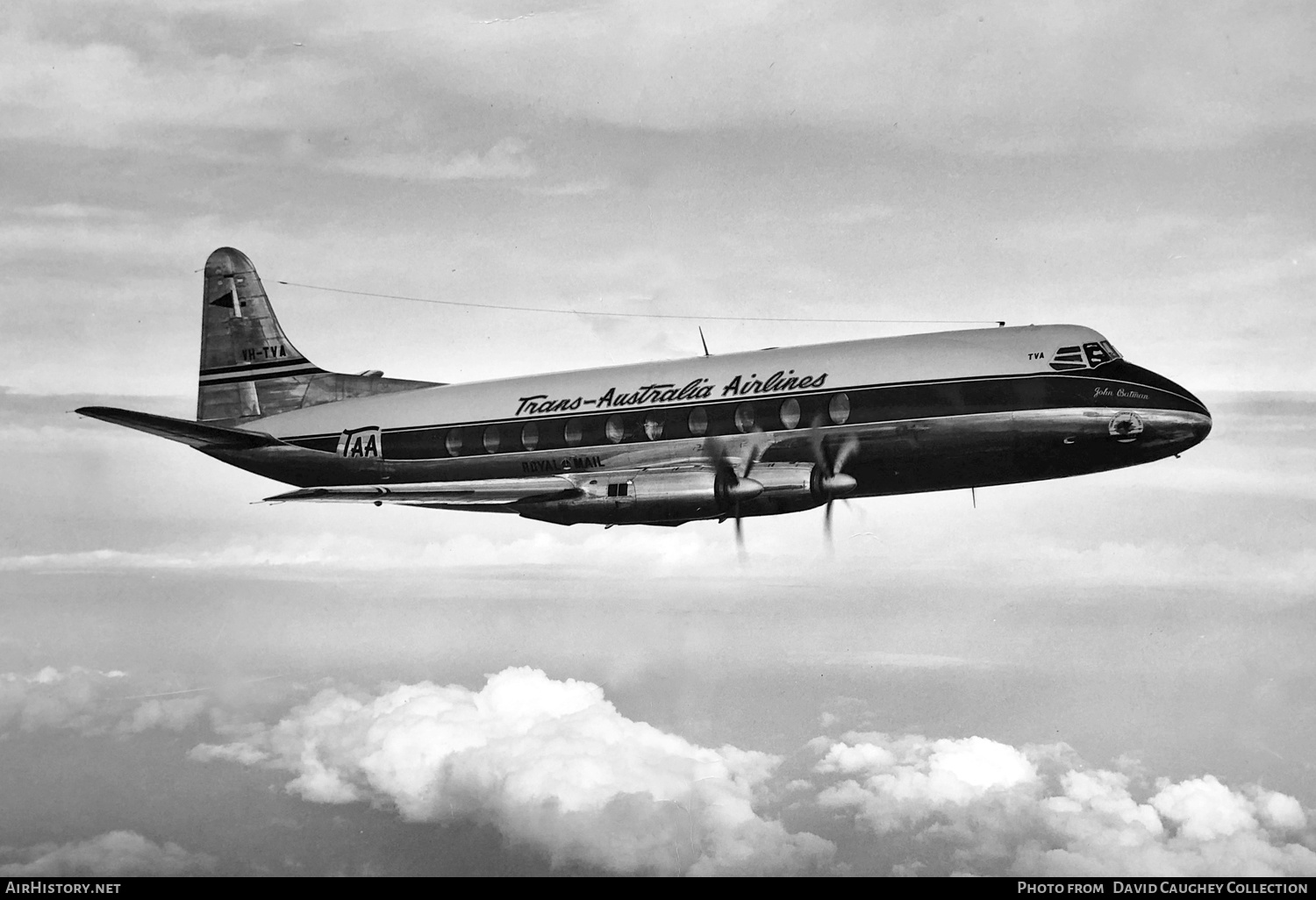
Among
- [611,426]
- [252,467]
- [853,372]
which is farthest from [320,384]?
[853,372]

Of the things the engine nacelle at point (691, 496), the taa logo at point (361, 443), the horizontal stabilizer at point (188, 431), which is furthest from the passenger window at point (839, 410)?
the horizontal stabilizer at point (188, 431)

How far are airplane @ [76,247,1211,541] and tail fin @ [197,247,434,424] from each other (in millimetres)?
2913

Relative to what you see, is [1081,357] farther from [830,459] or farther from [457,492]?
[457,492]

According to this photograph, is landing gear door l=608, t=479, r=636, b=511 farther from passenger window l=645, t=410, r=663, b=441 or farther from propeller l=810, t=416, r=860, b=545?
propeller l=810, t=416, r=860, b=545

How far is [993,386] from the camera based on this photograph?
Result: 26.0 metres

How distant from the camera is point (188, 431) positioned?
102 ft

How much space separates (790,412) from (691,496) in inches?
126

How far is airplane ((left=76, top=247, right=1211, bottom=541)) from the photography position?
2555 cm

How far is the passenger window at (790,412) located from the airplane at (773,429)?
0.04 metres

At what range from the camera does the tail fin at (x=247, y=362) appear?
110 feet

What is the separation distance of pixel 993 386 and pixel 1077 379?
177cm

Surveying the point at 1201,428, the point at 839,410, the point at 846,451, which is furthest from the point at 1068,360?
the point at 846,451

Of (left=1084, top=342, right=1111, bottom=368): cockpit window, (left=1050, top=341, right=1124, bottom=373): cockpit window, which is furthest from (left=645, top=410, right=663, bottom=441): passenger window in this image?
(left=1084, top=342, right=1111, bottom=368): cockpit window
